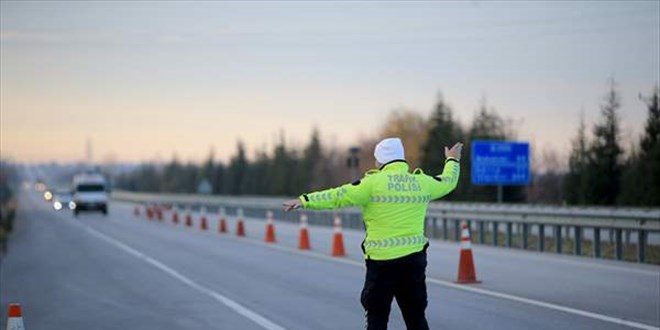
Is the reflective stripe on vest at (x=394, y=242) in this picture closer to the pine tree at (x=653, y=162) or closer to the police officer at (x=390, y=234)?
the police officer at (x=390, y=234)

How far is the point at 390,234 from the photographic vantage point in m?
8.44

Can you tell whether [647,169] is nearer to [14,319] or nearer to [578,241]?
[578,241]

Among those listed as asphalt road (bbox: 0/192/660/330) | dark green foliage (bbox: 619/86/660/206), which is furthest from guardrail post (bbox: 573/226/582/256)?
dark green foliage (bbox: 619/86/660/206)

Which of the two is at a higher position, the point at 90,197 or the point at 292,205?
the point at 292,205

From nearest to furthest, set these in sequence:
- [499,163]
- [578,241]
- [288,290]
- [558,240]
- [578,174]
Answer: [288,290] → [578,241] → [558,240] → [499,163] → [578,174]

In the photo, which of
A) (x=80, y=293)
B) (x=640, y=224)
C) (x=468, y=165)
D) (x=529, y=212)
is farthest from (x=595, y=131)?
(x=80, y=293)

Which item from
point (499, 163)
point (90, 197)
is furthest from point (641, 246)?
point (90, 197)

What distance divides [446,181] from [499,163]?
26157 mm

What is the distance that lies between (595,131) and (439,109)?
21.7 m

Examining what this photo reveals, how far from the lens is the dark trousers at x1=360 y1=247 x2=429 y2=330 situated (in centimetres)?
841

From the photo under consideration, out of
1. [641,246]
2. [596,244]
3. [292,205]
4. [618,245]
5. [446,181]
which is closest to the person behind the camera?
[292,205]

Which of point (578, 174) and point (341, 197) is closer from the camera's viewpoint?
point (341, 197)

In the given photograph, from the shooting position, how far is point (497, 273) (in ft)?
65.2

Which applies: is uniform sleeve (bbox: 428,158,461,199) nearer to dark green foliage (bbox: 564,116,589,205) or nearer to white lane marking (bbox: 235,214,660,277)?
white lane marking (bbox: 235,214,660,277)
